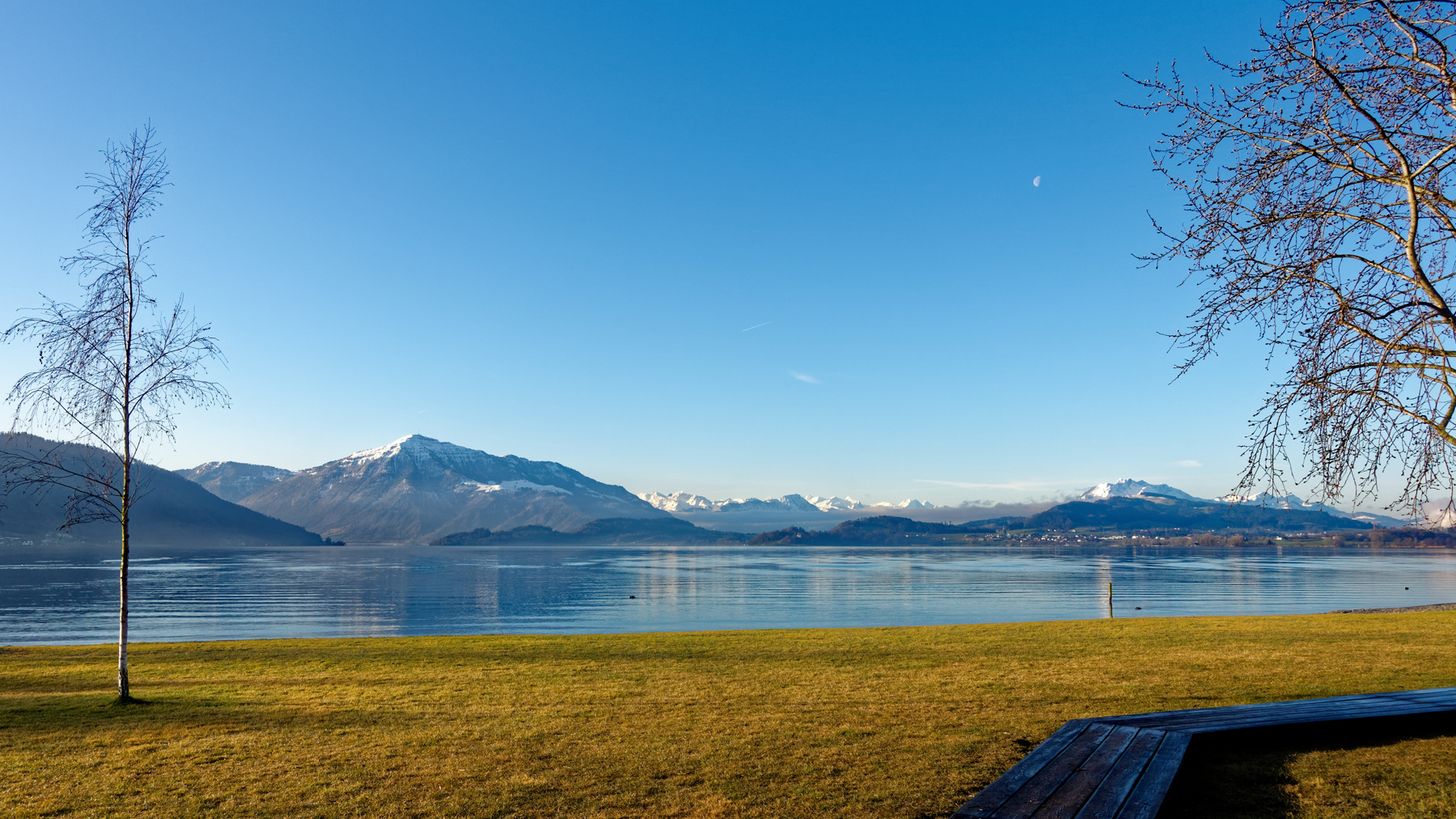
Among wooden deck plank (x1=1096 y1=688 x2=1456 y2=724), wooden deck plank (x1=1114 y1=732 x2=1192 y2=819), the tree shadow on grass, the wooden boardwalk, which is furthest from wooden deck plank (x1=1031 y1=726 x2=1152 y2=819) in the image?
wooden deck plank (x1=1096 y1=688 x2=1456 y2=724)

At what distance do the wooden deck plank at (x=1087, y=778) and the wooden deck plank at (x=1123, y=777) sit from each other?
36mm

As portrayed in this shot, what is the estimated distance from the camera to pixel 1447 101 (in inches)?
281

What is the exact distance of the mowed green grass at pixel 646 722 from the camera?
282 inches

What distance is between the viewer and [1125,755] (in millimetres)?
6824

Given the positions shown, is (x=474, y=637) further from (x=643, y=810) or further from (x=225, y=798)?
(x=643, y=810)

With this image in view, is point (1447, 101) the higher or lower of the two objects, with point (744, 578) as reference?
higher

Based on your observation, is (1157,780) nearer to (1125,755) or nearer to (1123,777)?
(1123,777)

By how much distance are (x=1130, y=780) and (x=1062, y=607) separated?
57.4 m


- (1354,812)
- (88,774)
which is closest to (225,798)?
(88,774)

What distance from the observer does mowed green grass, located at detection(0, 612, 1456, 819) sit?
282 inches

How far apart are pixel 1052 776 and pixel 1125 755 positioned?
1.11 meters

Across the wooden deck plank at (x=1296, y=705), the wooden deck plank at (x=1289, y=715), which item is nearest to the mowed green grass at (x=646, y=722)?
the wooden deck plank at (x=1289, y=715)

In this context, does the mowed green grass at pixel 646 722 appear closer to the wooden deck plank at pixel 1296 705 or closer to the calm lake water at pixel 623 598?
the wooden deck plank at pixel 1296 705

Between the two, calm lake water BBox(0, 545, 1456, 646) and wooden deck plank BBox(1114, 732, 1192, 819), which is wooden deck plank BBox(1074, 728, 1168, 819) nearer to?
wooden deck plank BBox(1114, 732, 1192, 819)
